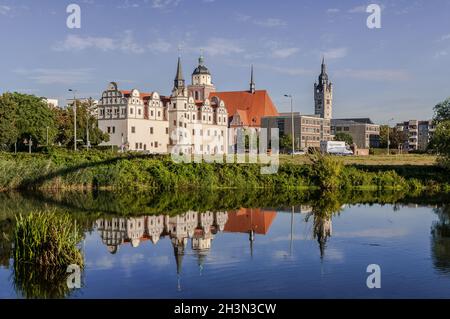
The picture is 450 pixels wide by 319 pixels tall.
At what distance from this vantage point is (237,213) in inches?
1061

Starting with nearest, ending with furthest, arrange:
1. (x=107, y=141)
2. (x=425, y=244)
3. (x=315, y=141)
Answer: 1. (x=425, y=244)
2. (x=107, y=141)
3. (x=315, y=141)

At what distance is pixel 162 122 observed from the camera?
7719 cm

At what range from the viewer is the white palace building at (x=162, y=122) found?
72.8 meters

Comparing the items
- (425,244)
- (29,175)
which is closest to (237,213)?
(425,244)

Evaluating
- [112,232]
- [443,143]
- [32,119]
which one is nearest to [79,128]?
[32,119]

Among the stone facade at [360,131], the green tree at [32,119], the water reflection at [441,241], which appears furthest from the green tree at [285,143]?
the water reflection at [441,241]

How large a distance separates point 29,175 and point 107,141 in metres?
33.3

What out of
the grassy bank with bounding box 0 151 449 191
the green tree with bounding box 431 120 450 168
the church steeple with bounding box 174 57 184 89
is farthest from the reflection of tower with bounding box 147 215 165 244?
the church steeple with bounding box 174 57 184 89

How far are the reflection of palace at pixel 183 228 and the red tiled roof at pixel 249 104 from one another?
244ft

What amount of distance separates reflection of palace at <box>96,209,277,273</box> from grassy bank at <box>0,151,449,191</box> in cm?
1321

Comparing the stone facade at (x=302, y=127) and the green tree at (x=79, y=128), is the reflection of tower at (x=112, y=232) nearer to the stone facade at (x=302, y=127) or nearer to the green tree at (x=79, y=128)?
the green tree at (x=79, y=128)

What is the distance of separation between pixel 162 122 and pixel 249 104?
29545 millimetres
